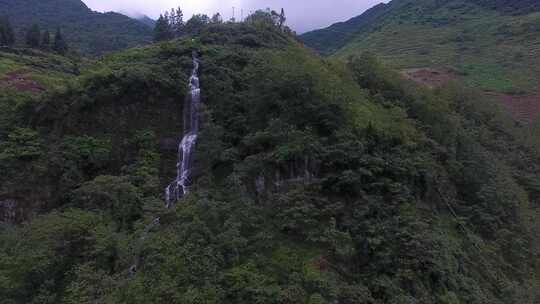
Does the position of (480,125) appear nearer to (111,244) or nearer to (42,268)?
(111,244)

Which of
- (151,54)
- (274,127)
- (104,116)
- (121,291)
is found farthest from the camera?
(151,54)

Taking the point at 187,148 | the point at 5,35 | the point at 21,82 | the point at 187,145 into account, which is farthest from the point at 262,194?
the point at 5,35

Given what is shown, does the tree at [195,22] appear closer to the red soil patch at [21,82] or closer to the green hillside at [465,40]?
the red soil patch at [21,82]

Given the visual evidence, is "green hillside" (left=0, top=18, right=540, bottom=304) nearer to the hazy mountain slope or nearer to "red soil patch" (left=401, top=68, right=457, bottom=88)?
"red soil patch" (left=401, top=68, right=457, bottom=88)

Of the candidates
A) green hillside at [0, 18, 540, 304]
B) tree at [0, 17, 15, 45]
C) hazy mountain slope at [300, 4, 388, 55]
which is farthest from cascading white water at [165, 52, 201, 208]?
hazy mountain slope at [300, 4, 388, 55]

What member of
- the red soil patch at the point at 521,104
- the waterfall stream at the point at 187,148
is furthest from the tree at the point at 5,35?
the red soil patch at the point at 521,104

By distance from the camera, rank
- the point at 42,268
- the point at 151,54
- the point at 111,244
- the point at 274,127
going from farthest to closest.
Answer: the point at 151,54, the point at 274,127, the point at 111,244, the point at 42,268

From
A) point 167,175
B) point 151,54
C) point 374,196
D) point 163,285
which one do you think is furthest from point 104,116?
point 374,196
